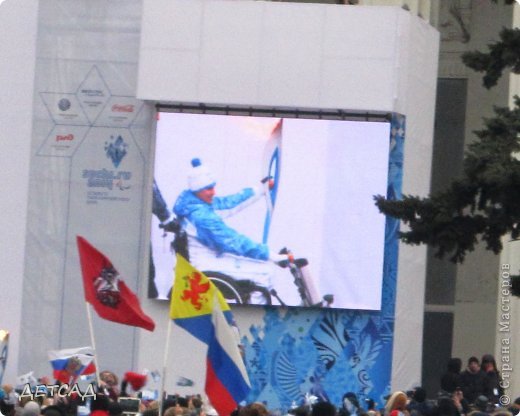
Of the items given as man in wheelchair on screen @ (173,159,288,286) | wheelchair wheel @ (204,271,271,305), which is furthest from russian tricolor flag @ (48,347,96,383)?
man in wheelchair on screen @ (173,159,288,286)

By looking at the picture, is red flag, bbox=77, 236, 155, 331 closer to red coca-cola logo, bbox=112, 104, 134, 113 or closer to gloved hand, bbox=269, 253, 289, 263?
gloved hand, bbox=269, 253, 289, 263

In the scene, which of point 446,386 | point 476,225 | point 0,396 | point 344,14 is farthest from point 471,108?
point 476,225

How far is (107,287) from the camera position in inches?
878

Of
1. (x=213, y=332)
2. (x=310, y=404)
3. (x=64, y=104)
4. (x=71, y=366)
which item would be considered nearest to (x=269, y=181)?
(x=64, y=104)

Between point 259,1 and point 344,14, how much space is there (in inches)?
57.9

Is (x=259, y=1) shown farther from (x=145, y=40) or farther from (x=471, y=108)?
(x=471, y=108)

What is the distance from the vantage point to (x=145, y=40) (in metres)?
32.0

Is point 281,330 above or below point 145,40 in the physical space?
below

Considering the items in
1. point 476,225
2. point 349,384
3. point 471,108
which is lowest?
point 349,384

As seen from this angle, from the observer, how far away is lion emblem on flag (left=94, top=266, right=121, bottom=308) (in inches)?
873

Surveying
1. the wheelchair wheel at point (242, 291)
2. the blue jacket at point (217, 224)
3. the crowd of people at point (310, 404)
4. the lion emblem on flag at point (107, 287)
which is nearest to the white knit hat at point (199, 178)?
the blue jacket at point (217, 224)

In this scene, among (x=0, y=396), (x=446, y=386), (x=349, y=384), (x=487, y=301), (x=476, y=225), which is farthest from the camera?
(x=487, y=301)

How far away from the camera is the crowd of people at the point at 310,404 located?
16.6 metres

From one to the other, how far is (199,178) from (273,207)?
1.34 m
